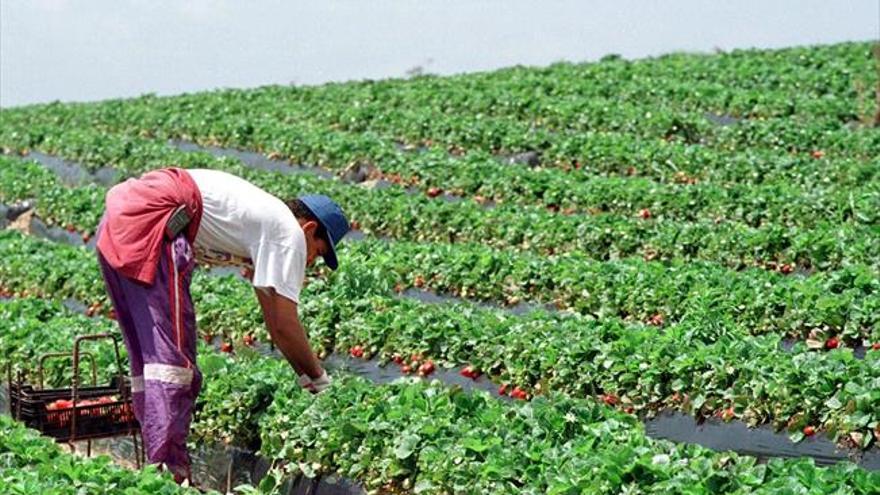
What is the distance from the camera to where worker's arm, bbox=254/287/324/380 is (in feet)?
22.7

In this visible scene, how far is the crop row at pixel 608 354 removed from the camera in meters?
7.15

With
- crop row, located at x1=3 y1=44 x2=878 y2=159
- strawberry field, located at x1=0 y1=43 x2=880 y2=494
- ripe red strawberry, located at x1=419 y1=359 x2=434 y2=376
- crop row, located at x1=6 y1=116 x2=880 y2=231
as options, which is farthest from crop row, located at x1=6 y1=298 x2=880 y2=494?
crop row, located at x1=3 y1=44 x2=878 y2=159

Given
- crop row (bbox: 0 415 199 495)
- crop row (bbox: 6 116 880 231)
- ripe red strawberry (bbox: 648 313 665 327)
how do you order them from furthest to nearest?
crop row (bbox: 6 116 880 231) → ripe red strawberry (bbox: 648 313 665 327) → crop row (bbox: 0 415 199 495)

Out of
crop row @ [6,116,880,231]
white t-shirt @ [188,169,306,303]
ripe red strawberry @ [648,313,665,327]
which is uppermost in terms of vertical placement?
white t-shirt @ [188,169,306,303]

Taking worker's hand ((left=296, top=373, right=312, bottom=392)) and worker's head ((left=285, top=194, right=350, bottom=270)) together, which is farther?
worker's hand ((left=296, top=373, right=312, bottom=392))

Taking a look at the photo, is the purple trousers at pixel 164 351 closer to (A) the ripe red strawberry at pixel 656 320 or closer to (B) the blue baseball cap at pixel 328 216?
(B) the blue baseball cap at pixel 328 216

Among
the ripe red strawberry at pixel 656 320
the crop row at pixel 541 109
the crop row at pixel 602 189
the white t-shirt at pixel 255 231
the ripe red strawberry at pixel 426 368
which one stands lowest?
the ripe red strawberry at pixel 426 368

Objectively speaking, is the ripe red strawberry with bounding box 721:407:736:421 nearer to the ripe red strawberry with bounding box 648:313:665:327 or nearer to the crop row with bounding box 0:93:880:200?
the ripe red strawberry with bounding box 648:313:665:327

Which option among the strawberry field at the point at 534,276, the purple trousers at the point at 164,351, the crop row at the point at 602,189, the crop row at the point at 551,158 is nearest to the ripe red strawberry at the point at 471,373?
the strawberry field at the point at 534,276

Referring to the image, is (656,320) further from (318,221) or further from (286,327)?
(286,327)

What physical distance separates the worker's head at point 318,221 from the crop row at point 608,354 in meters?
1.70

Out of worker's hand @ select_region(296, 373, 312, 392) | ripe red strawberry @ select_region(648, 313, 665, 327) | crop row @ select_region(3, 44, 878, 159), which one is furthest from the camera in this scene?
crop row @ select_region(3, 44, 878, 159)

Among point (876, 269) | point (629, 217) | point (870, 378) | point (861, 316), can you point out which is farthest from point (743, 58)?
point (870, 378)

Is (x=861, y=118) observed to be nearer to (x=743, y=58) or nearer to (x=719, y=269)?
(x=743, y=58)
